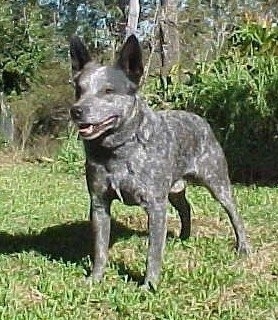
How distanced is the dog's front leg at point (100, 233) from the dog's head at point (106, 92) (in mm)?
719

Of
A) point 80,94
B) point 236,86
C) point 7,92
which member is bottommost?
point 7,92

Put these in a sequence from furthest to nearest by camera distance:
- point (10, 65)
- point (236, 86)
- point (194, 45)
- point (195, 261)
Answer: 1. point (194, 45)
2. point (10, 65)
3. point (236, 86)
4. point (195, 261)

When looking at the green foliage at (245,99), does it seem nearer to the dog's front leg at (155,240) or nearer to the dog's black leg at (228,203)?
the dog's black leg at (228,203)

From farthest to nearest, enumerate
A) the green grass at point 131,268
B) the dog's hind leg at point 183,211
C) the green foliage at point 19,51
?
the green foliage at point 19,51
the dog's hind leg at point 183,211
the green grass at point 131,268

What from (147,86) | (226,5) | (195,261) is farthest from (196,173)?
(226,5)

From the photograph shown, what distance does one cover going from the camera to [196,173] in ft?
21.2

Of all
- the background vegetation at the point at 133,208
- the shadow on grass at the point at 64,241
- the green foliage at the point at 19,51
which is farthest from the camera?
the green foliage at the point at 19,51

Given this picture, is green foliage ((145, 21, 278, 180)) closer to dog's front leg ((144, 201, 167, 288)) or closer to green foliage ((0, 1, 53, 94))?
green foliage ((0, 1, 53, 94))

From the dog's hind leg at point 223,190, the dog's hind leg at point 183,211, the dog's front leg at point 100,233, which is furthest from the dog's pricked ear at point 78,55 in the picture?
the dog's hind leg at point 183,211

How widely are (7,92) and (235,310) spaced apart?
37.7 feet

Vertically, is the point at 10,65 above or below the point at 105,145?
below

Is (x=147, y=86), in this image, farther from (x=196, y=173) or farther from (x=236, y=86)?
(x=196, y=173)

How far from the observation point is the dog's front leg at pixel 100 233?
5.84 meters

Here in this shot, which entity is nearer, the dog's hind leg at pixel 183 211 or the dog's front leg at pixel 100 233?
the dog's front leg at pixel 100 233
